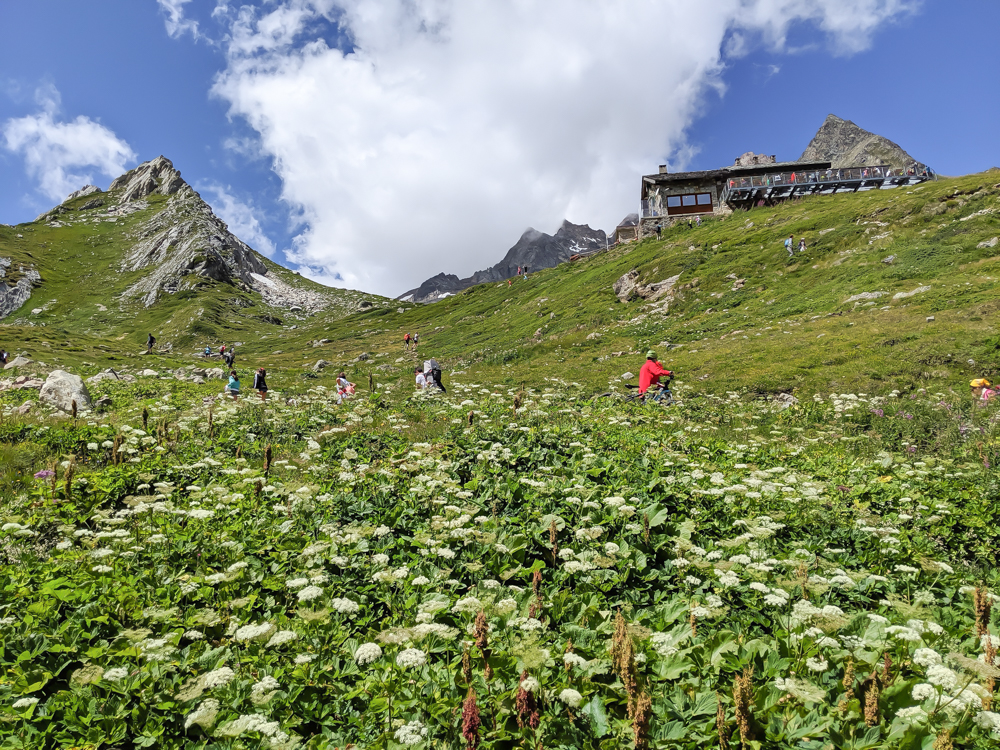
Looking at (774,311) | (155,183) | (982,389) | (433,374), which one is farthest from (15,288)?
(982,389)

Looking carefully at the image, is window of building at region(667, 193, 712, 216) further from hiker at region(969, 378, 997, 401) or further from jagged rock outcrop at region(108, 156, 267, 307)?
jagged rock outcrop at region(108, 156, 267, 307)

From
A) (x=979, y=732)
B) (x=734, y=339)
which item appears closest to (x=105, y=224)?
(x=734, y=339)

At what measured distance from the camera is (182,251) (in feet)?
429

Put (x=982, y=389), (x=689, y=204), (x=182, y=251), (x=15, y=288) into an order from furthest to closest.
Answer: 1. (x=182, y=251)
2. (x=15, y=288)
3. (x=689, y=204)
4. (x=982, y=389)

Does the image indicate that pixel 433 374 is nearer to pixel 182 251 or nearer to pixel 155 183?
pixel 182 251

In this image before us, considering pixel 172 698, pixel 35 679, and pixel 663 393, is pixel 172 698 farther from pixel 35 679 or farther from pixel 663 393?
pixel 663 393

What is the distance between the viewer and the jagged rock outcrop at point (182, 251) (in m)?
117

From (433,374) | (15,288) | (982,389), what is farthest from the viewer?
(15,288)

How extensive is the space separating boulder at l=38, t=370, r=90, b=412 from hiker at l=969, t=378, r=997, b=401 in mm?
27867

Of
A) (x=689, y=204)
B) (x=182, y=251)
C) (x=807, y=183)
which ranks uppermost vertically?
(x=182, y=251)

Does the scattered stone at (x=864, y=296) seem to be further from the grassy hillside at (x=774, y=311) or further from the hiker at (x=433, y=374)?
the hiker at (x=433, y=374)

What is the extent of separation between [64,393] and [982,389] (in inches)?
1163

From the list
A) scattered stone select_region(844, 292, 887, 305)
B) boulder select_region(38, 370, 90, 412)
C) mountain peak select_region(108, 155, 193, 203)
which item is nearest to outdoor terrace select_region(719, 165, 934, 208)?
scattered stone select_region(844, 292, 887, 305)

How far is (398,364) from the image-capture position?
45000 mm
